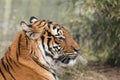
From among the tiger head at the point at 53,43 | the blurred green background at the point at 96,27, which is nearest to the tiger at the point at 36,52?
the tiger head at the point at 53,43

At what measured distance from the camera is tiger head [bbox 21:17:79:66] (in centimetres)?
397

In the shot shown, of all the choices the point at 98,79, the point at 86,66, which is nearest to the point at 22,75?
the point at 98,79

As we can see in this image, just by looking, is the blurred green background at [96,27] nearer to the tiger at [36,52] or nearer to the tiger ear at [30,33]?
the tiger at [36,52]

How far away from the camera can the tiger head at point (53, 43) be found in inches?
156

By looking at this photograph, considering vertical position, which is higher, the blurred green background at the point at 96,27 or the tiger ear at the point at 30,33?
the tiger ear at the point at 30,33

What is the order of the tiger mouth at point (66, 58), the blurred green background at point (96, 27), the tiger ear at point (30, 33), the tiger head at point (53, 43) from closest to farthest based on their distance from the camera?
the tiger ear at point (30, 33)
the tiger head at point (53, 43)
the tiger mouth at point (66, 58)
the blurred green background at point (96, 27)

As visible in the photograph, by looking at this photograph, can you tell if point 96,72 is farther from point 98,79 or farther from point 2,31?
point 2,31

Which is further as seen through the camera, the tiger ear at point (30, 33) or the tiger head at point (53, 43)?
the tiger head at point (53, 43)

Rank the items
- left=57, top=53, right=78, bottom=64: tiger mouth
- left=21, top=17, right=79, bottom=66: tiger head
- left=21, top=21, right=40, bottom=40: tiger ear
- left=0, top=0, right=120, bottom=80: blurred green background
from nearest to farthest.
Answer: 1. left=21, top=21, right=40, bottom=40: tiger ear
2. left=21, top=17, right=79, bottom=66: tiger head
3. left=57, top=53, right=78, bottom=64: tiger mouth
4. left=0, top=0, right=120, bottom=80: blurred green background

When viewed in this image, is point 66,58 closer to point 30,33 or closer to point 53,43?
point 53,43

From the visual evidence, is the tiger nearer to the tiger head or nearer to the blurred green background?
the tiger head

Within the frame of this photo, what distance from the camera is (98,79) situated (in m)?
7.39

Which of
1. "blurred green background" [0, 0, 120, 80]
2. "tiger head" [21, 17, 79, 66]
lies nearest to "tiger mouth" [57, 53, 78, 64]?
"tiger head" [21, 17, 79, 66]

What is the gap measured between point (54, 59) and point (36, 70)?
190mm
